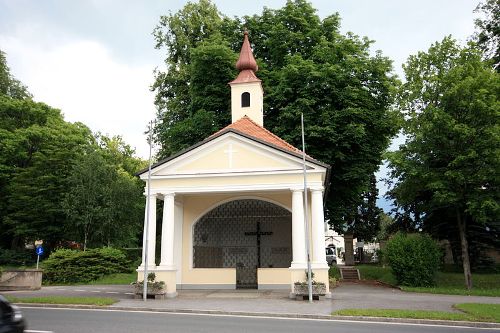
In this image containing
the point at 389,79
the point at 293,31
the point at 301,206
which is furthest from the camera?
the point at 293,31

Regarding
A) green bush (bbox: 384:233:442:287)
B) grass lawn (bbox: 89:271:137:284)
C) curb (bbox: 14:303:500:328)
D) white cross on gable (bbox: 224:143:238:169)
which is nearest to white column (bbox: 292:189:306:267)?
white cross on gable (bbox: 224:143:238:169)

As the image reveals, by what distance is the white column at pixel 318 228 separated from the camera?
16938 mm

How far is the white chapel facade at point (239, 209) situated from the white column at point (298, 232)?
2cm

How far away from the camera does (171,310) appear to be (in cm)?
1355

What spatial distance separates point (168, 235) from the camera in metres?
17.9

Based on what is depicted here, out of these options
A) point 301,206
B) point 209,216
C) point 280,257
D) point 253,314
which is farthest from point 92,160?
point 253,314

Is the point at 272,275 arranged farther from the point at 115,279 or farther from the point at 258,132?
→ the point at 115,279

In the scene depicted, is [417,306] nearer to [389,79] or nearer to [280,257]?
[280,257]

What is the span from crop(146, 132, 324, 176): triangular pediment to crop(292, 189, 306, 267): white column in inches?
57.3

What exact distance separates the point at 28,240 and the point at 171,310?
1204 inches

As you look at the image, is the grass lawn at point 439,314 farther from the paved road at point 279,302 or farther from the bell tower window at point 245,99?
the bell tower window at point 245,99

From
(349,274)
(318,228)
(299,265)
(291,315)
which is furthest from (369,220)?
(291,315)

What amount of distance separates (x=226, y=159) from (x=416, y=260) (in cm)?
1062

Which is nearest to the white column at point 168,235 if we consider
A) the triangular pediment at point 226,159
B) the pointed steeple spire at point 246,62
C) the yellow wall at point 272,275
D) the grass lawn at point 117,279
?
the triangular pediment at point 226,159
